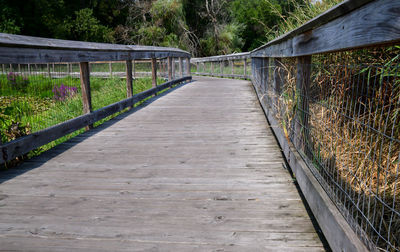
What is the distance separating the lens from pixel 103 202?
8.52 feet

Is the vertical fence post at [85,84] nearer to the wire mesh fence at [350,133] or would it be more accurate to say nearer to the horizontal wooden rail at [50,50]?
the horizontal wooden rail at [50,50]

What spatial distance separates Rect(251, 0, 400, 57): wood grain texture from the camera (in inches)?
48.6

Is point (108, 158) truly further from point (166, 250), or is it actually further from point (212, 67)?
point (212, 67)

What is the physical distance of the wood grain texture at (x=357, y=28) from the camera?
4.05 ft

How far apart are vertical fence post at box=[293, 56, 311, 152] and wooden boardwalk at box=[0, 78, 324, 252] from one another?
1.23 ft

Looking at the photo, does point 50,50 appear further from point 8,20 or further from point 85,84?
point 8,20

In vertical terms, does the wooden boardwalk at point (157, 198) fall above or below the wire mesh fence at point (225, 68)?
below

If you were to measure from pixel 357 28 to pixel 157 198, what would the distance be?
179cm

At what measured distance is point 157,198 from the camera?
8.73 ft

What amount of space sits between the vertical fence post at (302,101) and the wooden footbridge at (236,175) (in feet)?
0.03

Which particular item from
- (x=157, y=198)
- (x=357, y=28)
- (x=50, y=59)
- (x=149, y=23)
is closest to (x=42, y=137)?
(x=50, y=59)

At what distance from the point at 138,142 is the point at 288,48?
2.16 meters

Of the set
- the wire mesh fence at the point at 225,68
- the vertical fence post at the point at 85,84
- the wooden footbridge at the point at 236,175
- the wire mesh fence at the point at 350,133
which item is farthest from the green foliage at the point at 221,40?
the wire mesh fence at the point at 350,133

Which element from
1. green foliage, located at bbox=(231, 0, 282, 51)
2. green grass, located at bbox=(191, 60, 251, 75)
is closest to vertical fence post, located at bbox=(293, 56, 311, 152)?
green grass, located at bbox=(191, 60, 251, 75)
